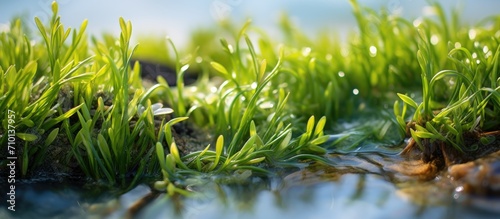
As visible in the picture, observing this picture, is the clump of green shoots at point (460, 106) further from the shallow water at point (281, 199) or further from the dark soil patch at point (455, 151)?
the shallow water at point (281, 199)

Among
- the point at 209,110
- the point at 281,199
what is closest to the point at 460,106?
the point at 281,199

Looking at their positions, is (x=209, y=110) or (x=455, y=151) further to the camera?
(x=209, y=110)

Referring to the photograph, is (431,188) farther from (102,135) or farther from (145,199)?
(102,135)

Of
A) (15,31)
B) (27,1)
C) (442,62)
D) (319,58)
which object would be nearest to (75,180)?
(15,31)

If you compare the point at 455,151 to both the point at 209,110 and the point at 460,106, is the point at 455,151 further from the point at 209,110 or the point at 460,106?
the point at 209,110

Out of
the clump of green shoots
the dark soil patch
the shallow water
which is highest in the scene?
the clump of green shoots

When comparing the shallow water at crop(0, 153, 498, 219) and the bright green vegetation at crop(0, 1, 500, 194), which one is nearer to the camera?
the shallow water at crop(0, 153, 498, 219)

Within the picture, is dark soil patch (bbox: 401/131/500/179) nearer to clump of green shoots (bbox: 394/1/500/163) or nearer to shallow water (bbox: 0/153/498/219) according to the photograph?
clump of green shoots (bbox: 394/1/500/163)

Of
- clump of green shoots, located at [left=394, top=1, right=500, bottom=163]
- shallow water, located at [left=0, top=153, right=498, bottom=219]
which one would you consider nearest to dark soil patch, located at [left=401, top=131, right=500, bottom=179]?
clump of green shoots, located at [left=394, top=1, right=500, bottom=163]

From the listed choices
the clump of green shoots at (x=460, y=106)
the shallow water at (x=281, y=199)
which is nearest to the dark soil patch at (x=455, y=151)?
the clump of green shoots at (x=460, y=106)
